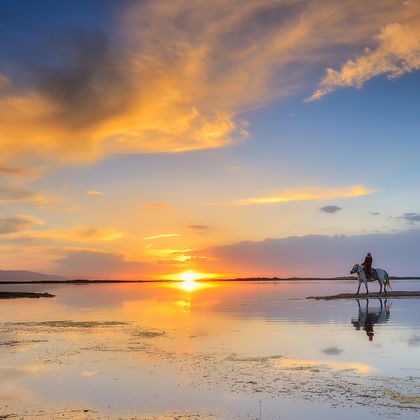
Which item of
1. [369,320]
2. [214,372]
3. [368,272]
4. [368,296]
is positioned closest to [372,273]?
[368,272]

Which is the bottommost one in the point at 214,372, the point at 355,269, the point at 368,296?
the point at 214,372

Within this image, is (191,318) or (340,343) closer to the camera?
(340,343)

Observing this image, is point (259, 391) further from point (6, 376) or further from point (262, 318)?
point (262, 318)

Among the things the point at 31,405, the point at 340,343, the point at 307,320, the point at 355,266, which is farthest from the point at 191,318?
the point at 355,266

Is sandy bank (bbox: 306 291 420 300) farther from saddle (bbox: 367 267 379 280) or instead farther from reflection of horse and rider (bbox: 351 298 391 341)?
reflection of horse and rider (bbox: 351 298 391 341)

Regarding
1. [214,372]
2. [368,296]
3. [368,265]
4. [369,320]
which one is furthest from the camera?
[368,296]

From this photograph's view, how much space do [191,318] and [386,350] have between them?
1875 cm

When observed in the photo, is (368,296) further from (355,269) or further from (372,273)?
(355,269)

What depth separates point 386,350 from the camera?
802 inches

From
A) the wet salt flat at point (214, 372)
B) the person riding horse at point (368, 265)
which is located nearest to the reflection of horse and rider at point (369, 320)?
the wet salt flat at point (214, 372)

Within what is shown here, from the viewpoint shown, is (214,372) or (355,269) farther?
(355,269)

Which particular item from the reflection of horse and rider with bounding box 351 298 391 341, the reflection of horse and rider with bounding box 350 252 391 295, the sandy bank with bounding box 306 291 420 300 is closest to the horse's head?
the reflection of horse and rider with bounding box 350 252 391 295

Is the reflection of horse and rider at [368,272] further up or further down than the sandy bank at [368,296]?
further up

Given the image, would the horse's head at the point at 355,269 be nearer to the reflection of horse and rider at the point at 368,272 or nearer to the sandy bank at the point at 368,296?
the reflection of horse and rider at the point at 368,272
